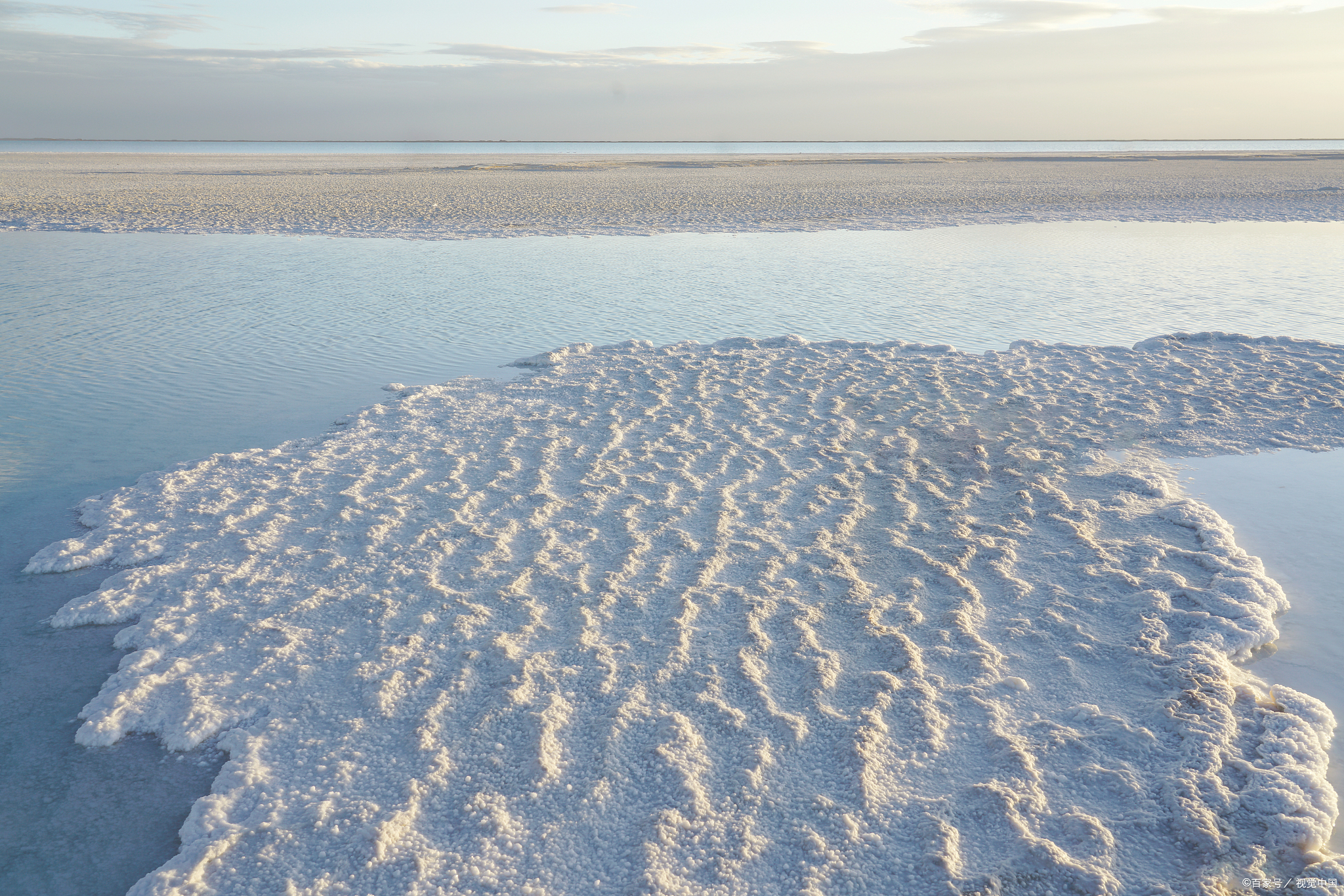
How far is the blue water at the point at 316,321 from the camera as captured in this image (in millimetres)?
3604

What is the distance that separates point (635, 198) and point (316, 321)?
20.6 meters

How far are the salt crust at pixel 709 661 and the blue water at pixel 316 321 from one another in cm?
28

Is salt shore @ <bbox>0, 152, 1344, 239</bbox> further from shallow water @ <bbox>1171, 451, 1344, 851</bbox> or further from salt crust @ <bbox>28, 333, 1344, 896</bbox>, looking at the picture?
shallow water @ <bbox>1171, 451, 1344, 851</bbox>

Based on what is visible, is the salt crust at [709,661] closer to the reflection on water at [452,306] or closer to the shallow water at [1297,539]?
A: the shallow water at [1297,539]

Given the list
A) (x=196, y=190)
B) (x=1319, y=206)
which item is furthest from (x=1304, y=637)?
(x=196, y=190)

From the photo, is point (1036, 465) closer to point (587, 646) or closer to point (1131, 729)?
point (1131, 729)

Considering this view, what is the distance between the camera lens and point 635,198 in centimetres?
3031

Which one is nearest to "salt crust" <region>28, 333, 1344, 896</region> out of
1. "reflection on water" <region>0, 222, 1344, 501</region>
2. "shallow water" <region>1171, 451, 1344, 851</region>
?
"shallow water" <region>1171, 451, 1344, 851</region>

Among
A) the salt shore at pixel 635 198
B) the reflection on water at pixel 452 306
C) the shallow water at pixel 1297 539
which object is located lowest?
the shallow water at pixel 1297 539

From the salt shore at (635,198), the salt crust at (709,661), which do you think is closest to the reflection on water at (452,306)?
the salt crust at (709,661)

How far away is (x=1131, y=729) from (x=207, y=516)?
18.4 ft

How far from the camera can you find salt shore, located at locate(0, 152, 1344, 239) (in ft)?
75.5

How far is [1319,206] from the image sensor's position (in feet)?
86.9

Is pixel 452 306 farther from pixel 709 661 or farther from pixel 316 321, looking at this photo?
pixel 709 661
